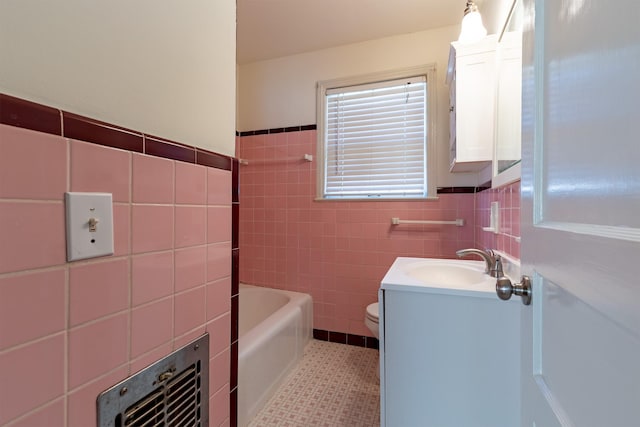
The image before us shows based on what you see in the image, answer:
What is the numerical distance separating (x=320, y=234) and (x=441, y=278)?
1.10 meters

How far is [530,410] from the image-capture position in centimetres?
63

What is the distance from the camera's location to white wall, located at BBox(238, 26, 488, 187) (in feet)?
6.85

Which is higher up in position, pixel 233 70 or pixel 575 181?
pixel 233 70

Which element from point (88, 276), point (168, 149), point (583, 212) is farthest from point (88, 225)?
point (583, 212)

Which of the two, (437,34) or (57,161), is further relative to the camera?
(437,34)

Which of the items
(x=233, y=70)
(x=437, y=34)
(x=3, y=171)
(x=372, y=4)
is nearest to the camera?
(x=3, y=171)

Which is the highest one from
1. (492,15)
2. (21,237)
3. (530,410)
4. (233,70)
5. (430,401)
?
(492,15)

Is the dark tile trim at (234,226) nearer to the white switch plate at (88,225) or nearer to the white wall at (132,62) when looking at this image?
the white wall at (132,62)

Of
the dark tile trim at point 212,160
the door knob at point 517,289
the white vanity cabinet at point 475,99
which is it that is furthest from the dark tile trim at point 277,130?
the door knob at point 517,289

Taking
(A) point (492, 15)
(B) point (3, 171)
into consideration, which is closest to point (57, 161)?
(B) point (3, 171)

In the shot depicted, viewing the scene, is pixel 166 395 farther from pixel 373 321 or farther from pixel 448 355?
pixel 373 321

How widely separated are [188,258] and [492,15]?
6.30 feet

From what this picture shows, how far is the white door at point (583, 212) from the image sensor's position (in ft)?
1.09

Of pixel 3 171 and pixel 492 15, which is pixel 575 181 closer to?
pixel 3 171
